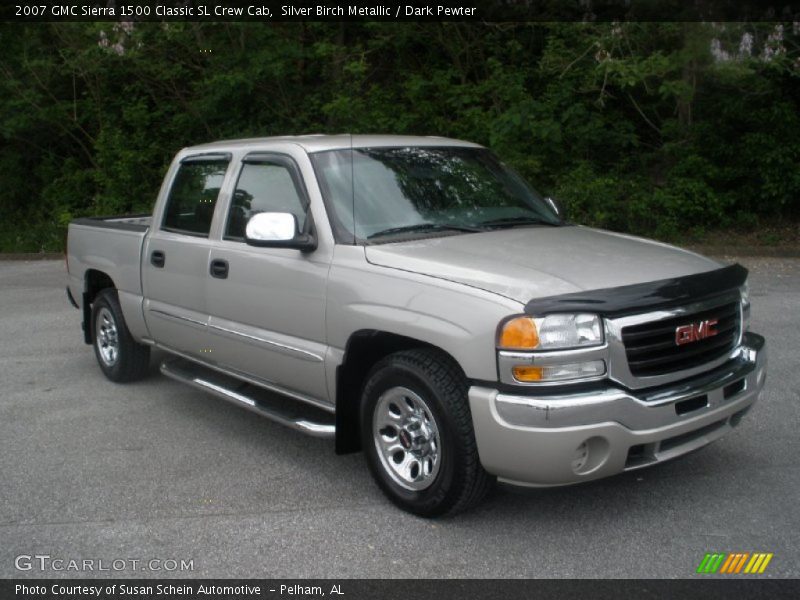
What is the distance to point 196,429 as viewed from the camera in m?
6.02

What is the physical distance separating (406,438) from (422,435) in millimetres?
104

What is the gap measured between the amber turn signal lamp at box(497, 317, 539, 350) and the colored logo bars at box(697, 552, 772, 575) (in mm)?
1190

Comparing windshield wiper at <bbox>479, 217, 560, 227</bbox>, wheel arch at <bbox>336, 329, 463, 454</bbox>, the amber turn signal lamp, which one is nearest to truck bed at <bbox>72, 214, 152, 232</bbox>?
wheel arch at <bbox>336, 329, 463, 454</bbox>

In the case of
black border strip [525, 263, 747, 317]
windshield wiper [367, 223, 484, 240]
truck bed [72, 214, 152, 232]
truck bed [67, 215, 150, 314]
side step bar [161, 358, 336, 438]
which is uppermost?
windshield wiper [367, 223, 484, 240]

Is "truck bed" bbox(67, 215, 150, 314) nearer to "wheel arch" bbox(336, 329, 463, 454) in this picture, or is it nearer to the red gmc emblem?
"wheel arch" bbox(336, 329, 463, 454)

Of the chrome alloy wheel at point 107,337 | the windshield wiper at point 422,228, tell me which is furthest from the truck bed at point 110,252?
the windshield wiper at point 422,228

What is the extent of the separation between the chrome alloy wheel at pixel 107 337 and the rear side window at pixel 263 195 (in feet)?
6.66

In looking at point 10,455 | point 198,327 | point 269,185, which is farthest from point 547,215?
point 10,455

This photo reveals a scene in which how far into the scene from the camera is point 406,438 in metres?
4.44

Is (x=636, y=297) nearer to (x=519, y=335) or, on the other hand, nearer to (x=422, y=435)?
(x=519, y=335)

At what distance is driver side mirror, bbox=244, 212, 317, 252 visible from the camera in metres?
4.72

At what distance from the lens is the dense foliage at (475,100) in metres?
14.0

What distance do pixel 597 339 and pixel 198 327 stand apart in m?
2.89

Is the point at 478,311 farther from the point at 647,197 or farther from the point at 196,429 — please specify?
the point at 647,197
